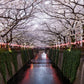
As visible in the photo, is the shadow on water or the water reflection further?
the water reflection

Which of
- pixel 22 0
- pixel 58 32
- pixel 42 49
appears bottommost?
pixel 42 49

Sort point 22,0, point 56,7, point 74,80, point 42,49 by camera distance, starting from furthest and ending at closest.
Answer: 1. point 42,49
2. point 56,7
3. point 22,0
4. point 74,80

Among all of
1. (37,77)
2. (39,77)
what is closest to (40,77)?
(39,77)

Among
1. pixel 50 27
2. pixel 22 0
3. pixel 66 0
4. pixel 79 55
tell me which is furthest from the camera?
pixel 50 27

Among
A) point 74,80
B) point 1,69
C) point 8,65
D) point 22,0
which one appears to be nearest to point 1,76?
point 1,69

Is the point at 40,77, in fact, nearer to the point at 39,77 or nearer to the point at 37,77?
the point at 39,77

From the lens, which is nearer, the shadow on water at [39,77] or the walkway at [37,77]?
the shadow on water at [39,77]

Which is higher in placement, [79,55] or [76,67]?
[79,55]

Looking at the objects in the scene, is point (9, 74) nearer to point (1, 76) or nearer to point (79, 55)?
point (1, 76)

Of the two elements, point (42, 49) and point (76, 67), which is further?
point (42, 49)

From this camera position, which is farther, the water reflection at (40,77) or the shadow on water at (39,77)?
the water reflection at (40,77)

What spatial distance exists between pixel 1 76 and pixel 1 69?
46cm

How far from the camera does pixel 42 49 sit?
350 ft

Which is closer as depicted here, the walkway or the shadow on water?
the shadow on water
